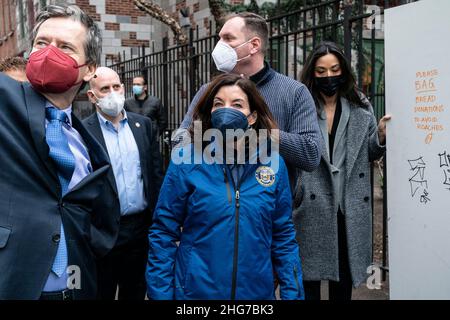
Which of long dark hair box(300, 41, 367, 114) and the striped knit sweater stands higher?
long dark hair box(300, 41, 367, 114)

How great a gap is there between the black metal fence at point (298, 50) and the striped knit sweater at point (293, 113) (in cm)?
141

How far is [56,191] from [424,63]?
2049 millimetres

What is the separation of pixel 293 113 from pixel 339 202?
72 centimetres

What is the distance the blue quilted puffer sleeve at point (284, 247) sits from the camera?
88.5 inches

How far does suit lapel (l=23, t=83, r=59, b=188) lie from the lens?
162 cm

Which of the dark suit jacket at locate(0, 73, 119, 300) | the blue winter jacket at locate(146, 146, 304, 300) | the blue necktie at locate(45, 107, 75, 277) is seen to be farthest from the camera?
the blue winter jacket at locate(146, 146, 304, 300)

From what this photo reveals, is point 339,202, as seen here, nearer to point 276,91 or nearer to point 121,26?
point 276,91

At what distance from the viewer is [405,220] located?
9.00 ft

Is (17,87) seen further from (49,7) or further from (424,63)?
(424,63)

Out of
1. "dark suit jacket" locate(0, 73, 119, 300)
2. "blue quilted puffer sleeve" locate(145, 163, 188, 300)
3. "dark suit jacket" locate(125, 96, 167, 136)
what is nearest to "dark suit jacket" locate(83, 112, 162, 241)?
"blue quilted puffer sleeve" locate(145, 163, 188, 300)

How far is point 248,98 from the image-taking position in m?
2.38

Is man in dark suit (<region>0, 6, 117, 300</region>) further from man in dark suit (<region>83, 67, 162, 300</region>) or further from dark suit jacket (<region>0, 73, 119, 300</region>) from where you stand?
man in dark suit (<region>83, 67, 162, 300</region>)
